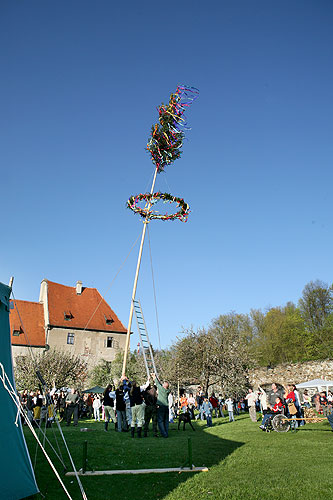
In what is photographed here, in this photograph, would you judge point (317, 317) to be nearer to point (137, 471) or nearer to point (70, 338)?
point (70, 338)

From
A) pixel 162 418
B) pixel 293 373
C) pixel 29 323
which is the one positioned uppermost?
pixel 29 323

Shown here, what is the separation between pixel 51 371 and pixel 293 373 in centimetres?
2525

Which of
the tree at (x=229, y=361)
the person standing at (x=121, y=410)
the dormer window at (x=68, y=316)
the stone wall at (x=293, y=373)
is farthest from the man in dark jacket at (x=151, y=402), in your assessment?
the dormer window at (x=68, y=316)

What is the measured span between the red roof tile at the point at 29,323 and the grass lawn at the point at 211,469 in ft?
111

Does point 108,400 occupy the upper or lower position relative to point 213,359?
lower

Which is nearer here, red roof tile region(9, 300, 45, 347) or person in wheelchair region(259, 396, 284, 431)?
person in wheelchair region(259, 396, 284, 431)

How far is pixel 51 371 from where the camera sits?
3553 centimetres

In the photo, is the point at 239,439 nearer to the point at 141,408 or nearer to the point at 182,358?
the point at 141,408

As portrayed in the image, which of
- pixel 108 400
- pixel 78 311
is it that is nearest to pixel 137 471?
pixel 108 400

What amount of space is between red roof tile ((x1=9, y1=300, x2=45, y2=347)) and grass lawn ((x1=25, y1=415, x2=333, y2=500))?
3373cm

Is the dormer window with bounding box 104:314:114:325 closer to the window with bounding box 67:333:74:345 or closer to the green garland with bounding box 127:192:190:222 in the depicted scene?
the window with bounding box 67:333:74:345

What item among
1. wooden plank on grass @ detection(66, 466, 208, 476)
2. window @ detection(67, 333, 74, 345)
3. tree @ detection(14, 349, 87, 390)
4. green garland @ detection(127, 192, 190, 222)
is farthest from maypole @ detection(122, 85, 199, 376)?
window @ detection(67, 333, 74, 345)

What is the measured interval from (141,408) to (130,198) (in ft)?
30.6

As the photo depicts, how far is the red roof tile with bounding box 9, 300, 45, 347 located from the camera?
42.4 metres
